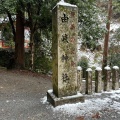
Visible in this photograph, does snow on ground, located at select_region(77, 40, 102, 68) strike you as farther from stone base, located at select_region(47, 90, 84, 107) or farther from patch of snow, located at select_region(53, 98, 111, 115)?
stone base, located at select_region(47, 90, 84, 107)

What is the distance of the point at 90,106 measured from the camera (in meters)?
4.45

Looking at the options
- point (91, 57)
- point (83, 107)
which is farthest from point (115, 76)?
point (91, 57)

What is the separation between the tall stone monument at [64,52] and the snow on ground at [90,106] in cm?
15

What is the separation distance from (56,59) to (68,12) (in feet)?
3.58

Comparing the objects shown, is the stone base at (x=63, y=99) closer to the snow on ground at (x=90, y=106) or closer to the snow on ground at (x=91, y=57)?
the snow on ground at (x=90, y=106)

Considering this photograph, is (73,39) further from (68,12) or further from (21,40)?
(21,40)

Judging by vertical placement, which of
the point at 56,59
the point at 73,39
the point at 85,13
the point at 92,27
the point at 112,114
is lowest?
the point at 112,114

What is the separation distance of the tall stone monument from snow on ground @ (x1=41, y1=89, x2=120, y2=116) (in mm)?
154

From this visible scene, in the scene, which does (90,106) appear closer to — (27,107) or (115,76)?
(27,107)

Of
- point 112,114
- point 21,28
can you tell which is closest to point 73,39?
point 112,114

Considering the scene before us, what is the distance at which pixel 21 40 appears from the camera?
936 centimetres

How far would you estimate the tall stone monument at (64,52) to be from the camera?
426 cm

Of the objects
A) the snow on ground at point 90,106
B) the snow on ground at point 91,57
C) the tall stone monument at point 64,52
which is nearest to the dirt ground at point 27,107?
the snow on ground at point 90,106

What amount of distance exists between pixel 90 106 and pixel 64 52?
1393 millimetres
